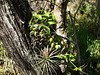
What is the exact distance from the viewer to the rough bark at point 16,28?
1087mm

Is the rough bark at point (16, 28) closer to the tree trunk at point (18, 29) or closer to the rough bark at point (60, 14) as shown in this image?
the tree trunk at point (18, 29)

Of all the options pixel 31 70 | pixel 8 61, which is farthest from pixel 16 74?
pixel 31 70

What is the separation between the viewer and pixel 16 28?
3.83 ft

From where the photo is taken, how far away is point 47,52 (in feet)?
4.64

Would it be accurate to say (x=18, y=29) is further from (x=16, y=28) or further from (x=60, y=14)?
(x=60, y=14)

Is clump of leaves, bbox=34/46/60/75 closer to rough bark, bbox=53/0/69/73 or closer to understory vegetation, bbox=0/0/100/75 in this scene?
understory vegetation, bbox=0/0/100/75

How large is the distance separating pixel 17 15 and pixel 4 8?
0.14 metres

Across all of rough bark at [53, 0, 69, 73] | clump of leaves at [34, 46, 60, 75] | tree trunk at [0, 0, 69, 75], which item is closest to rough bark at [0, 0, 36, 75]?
tree trunk at [0, 0, 69, 75]

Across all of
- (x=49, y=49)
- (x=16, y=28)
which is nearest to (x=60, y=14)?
(x=49, y=49)

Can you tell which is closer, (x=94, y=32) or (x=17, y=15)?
(x=17, y=15)

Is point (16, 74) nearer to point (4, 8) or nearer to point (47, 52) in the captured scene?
point (47, 52)

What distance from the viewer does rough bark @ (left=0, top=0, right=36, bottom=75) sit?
1087 mm

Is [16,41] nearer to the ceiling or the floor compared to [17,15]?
nearer to the floor

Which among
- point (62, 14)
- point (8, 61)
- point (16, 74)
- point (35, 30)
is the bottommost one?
point (16, 74)
